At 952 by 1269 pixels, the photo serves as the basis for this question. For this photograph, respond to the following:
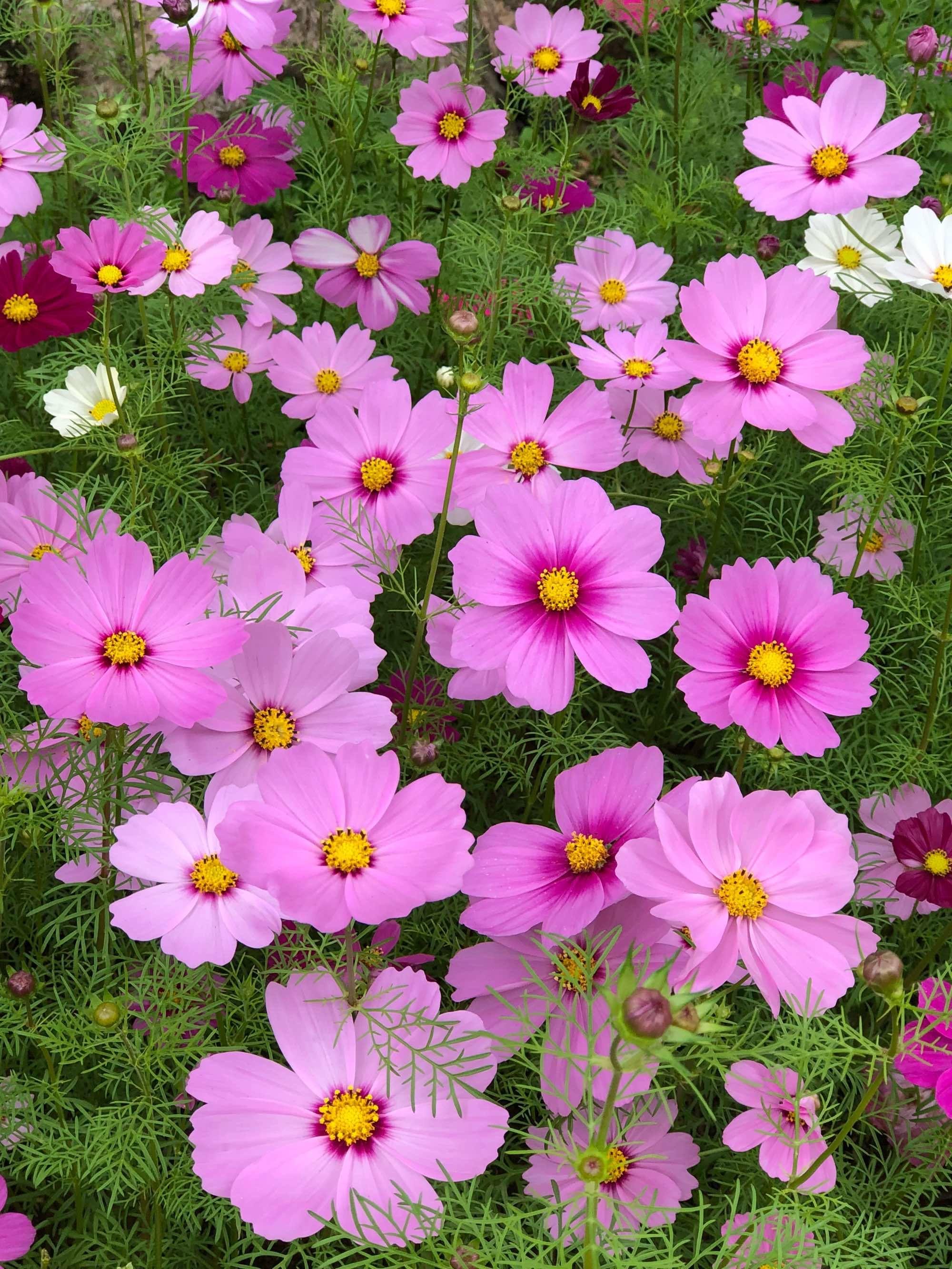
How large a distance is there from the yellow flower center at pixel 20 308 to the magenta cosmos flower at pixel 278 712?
47 cm

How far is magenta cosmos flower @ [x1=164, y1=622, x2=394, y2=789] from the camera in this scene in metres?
0.87

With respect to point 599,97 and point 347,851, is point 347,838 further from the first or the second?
point 599,97

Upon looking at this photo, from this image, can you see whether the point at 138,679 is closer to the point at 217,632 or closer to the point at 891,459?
the point at 217,632

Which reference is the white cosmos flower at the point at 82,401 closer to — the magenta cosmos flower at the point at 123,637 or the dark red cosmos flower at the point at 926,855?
the magenta cosmos flower at the point at 123,637

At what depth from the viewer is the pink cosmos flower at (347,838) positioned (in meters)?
0.74

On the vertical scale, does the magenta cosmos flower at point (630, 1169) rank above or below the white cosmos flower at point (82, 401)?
below

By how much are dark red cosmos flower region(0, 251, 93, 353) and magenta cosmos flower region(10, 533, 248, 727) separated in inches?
14.1

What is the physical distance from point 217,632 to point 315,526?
0.98 ft

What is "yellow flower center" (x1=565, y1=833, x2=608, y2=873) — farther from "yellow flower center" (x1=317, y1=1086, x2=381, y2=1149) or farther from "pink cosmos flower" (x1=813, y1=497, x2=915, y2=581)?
Answer: "pink cosmos flower" (x1=813, y1=497, x2=915, y2=581)

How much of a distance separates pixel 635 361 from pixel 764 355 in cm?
21

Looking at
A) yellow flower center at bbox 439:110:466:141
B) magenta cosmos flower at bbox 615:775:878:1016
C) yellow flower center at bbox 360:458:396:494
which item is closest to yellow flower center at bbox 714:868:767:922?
magenta cosmos flower at bbox 615:775:878:1016

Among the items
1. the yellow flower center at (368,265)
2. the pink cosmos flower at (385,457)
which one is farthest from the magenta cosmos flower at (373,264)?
the pink cosmos flower at (385,457)

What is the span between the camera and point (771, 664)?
964 mm

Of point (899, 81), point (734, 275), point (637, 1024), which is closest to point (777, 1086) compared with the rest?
point (637, 1024)
